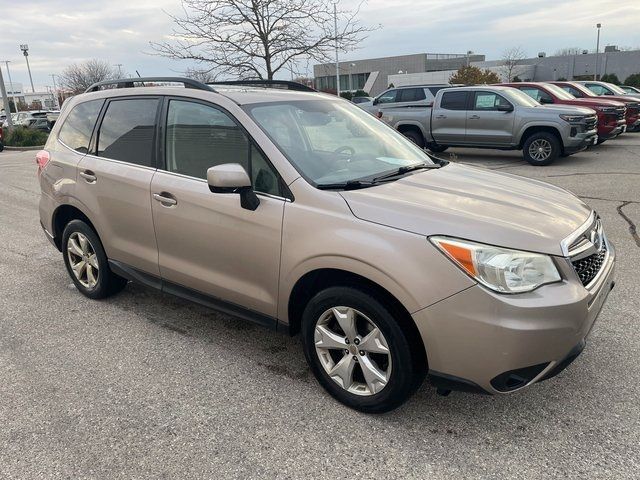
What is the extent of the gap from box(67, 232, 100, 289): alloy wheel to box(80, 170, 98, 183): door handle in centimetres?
52

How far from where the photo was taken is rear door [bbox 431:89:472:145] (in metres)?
13.3

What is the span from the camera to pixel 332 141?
11.9 ft

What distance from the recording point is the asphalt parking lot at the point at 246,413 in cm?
254

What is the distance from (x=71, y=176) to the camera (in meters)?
4.48

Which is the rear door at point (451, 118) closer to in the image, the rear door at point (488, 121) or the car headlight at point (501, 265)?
the rear door at point (488, 121)

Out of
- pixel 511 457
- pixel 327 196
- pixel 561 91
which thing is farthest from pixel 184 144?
pixel 561 91

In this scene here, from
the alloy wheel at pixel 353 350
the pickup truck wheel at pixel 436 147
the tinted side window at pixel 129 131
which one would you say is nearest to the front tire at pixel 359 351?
the alloy wheel at pixel 353 350

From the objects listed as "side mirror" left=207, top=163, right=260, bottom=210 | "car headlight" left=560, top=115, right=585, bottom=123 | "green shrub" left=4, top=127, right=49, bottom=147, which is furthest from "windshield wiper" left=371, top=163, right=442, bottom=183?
"green shrub" left=4, top=127, right=49, bottom=147

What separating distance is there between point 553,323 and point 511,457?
705 mm

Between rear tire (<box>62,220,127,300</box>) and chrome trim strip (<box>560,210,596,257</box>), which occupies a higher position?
chrome trim strip (<box>560,210,596,257</box>)

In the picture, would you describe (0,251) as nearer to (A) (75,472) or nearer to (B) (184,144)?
(B) (184,144)

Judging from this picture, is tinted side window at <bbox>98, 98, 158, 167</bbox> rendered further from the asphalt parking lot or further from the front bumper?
the front bumper

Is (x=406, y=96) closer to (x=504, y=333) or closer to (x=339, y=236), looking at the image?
(x=339, y=236)

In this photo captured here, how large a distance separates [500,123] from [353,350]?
36.5 feet
